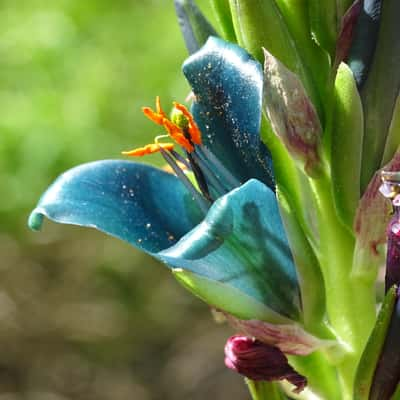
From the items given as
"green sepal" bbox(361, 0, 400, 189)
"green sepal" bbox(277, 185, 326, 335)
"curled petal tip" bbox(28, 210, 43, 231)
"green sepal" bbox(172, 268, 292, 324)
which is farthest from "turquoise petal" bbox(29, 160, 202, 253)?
"green sepal" bbox(361, 0, 400, 189)

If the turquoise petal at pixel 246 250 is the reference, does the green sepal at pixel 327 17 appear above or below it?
above

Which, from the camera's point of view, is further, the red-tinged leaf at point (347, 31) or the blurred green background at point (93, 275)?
the blurred green background at point (93, 275)

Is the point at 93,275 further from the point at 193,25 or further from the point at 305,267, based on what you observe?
the point at 305,267

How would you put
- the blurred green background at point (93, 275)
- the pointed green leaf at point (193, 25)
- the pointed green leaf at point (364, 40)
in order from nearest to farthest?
the pointed green leaf at point (364, 40) → the pointed green leaf at point (193, 25) → the blurred green background at point (93, 275)

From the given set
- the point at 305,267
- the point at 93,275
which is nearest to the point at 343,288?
the point at 305,267

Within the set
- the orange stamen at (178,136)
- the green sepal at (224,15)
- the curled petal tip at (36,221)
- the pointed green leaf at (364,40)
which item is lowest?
the curled petal tip at (36,221)

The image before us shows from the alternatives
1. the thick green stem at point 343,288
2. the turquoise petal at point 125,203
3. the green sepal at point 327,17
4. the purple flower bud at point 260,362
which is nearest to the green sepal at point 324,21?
the green sepal at point 327,17

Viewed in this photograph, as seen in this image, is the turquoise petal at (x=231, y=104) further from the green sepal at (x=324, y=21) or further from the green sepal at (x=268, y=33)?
the green sepal at (x=324, y=21)
